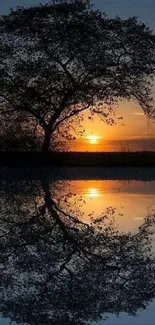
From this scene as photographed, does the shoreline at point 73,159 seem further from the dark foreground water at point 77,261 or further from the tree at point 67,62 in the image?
the dark foreground water at point 77,261

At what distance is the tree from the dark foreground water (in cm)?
947

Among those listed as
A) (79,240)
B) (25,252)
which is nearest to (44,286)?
(25,252)

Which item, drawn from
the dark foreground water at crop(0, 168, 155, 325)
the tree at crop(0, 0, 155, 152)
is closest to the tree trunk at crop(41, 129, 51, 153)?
the tree at crop(0, 0, 155, 152)

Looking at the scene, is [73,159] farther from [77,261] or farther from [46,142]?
[77,261]

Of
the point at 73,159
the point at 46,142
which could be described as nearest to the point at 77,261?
the point at 73,159

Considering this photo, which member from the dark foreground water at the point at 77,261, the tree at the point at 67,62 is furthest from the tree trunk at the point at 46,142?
the dark foreground water at the point at 77,261

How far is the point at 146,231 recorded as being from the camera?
Result: 5359mm

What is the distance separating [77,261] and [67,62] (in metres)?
13.4

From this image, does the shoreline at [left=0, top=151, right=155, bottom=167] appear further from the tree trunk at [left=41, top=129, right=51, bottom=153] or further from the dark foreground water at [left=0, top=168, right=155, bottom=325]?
the dark foreground water at [left=0, top=168, right=155, bottom=325]

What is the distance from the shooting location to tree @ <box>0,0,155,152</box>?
16.6 metres

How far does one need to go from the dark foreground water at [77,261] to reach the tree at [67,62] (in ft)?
31.1

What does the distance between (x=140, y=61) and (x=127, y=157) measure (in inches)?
114

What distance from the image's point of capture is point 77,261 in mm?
4066

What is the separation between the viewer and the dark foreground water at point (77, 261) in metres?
2.99
